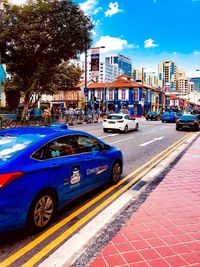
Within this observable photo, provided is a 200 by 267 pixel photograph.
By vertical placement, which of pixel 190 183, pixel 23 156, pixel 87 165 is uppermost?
pixel 23 156

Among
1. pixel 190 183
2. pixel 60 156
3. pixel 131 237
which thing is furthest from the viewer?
pixel 190 183

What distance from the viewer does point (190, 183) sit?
731 centimetres

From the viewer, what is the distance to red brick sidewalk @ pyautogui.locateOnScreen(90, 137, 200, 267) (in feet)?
11.6

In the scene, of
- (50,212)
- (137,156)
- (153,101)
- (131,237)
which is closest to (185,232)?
(131,237)

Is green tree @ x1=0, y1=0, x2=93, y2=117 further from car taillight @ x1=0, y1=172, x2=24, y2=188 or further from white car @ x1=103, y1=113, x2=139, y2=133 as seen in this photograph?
car taillight @ x1=0, y1=172, x2=24, y2=188

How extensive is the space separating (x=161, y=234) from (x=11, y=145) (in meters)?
2.65

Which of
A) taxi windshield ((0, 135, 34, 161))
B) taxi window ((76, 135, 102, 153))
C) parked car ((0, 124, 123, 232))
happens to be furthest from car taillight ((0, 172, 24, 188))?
taxi window ((76, 135, 102, 153))

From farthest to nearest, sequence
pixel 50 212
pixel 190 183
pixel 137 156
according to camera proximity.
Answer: pixel 137 156 → pixel 190 183 → pixel 50 212

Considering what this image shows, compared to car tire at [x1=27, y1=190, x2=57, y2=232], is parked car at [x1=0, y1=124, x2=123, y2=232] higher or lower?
higher

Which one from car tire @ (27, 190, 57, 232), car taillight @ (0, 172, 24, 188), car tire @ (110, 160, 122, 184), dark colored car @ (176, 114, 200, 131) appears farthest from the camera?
dark colored car @ (176, 114, 200, 131)

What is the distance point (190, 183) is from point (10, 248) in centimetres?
492

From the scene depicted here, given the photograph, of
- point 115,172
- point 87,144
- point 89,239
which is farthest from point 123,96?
point 89,239

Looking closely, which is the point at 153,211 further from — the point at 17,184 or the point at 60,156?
the point at 17,184

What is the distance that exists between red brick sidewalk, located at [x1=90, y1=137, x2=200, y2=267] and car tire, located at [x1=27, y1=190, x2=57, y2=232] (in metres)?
1.09
